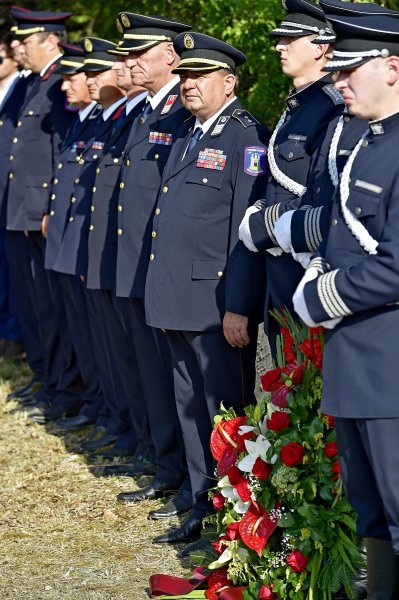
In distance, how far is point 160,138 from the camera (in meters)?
5.94

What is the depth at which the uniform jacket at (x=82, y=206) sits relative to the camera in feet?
23.2

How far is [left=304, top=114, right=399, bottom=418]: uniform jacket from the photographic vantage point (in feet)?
11.9

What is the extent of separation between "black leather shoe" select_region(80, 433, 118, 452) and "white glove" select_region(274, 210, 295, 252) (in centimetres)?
300

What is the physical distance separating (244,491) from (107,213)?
254 cm

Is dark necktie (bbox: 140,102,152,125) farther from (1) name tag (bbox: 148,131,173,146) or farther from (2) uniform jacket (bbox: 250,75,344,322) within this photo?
(2) uniform jacket (bbox: 250,75,344,322)

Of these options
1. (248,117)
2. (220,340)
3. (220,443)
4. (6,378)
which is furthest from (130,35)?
(6,378)

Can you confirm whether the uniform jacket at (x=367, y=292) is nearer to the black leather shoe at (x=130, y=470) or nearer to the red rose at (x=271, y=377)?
the red rose at (x=271, y=377)

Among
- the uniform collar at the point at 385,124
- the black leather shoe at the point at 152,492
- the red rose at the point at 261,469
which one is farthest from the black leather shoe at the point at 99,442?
the uniform collar at the point at 385,124

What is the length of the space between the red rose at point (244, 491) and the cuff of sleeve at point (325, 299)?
3.08ft

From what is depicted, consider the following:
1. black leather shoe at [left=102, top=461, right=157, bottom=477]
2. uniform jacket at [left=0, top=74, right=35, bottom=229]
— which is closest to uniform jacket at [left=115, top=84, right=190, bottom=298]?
black leather shoe at [left=102, top=461, right=157, bottom=477]

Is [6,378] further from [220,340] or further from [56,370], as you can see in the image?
[220,340]

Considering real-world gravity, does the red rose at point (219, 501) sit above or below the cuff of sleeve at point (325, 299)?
below

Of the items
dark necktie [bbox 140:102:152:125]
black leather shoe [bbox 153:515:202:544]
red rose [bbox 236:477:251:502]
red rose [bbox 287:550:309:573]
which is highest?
dark necktie [bbox 140:102:152:125]

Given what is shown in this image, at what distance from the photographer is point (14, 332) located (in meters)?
9.59
